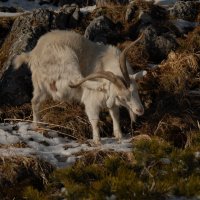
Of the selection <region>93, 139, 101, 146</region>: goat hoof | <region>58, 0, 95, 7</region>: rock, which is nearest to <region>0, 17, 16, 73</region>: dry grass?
A: <region>93, 139, 101, 146</region>: goat hoof

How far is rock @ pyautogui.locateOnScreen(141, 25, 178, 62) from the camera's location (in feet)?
40.9

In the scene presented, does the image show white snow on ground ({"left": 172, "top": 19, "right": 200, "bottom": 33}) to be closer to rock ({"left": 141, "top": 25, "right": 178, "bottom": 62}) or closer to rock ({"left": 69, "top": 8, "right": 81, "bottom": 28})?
rock ({"left": 141, "top": 25, "right": 178, "bottom": 62})

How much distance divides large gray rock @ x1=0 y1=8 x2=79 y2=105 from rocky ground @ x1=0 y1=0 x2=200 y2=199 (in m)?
0.02

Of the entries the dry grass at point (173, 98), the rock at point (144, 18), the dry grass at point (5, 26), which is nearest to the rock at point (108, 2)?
the rock at point (144, 18)

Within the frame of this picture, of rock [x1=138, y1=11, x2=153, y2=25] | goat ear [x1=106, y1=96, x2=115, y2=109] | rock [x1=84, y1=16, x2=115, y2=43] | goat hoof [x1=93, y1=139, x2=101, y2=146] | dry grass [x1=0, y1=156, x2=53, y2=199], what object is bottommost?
goat hoof [x1=93, y1=139, x2=101, y2=146]

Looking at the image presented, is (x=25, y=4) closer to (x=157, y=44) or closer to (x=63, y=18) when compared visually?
(x=63, y=18)

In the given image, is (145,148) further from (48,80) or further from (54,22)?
(54,22)

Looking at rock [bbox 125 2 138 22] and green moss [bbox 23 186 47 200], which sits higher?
rock [bbox 125 2 138 22]

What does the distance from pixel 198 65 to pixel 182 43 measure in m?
1.10

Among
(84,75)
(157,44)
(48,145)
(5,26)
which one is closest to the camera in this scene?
(48,145)

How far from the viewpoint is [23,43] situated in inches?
476

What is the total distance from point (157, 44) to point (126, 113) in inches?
110

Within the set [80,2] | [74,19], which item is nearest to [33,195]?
[74,19]

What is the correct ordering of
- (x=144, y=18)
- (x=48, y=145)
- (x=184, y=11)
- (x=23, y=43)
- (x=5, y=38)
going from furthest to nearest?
(x=184, y=11), (x=144, y=18), (x=5, y=38), (x=23, y=43), (x=48, y=145)
